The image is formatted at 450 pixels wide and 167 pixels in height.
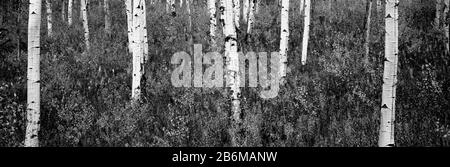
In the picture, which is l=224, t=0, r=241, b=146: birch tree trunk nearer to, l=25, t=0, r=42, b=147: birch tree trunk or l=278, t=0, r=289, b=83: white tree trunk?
l=25, t=0, r=42, b=147: birch tree trunk

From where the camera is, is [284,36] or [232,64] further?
[284,36]

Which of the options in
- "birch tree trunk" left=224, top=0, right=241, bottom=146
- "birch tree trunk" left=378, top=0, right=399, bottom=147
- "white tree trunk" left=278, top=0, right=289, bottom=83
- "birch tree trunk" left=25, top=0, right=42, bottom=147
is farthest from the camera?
"white tree trunk" left=278, top=0, right=289, bottom=83

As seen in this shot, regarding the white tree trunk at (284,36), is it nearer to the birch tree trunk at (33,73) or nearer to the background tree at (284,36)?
the background tree at (284,36)

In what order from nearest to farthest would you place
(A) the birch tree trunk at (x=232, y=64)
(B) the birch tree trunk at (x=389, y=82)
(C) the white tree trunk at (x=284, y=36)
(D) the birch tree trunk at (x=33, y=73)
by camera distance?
(B) the birch tree trunk at (x=389, y=82) → (D) the birch tree trunk at (x=33, y=73) → (A) the birch tree trunk at (x=232, y=64) → (C) the white tree trunk at (x=284, y=36)

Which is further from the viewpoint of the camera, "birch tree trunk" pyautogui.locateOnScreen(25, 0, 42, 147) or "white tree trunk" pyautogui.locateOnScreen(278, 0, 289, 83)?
"white tree trunk" pyautogui.locateOnScreen(278, 0, 289, 83)

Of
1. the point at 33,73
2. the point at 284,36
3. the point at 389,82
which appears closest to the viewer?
the point at 389,82

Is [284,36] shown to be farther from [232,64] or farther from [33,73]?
[33,73]

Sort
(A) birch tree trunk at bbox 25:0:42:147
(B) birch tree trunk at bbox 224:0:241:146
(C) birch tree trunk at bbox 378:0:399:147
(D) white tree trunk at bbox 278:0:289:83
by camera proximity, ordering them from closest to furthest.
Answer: (C) birch tree trunk at bbox 378:0:399:147 < (A) birch tree trunk at bbox 25:0:42:147 < (B) birch tree trunk at bbox 224:0:241:146 < (D) white tree trunk at bbox 278:0:289:83

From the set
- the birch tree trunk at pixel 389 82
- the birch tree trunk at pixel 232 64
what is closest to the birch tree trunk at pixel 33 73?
the birch tree trunk at pixel 232 64

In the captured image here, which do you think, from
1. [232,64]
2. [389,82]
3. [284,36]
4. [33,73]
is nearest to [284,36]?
[284,36]

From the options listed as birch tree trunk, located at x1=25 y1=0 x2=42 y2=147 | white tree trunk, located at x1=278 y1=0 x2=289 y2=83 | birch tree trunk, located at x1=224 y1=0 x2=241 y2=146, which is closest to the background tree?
white tree trunk, located at x1=278 y1=0 x2=289 y2=83

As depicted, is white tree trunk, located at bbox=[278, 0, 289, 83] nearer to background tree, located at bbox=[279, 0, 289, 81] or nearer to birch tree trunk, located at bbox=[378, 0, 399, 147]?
background tree, located at bbox=[279, 0, 289, 81]
